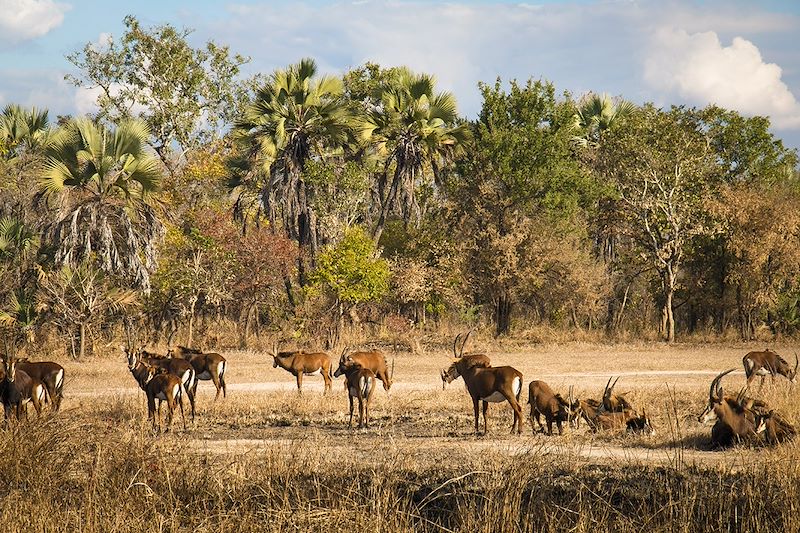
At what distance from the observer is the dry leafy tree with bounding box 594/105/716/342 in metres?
35.3

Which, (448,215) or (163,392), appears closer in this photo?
(163,392)

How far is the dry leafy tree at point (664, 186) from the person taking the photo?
35.3 meters

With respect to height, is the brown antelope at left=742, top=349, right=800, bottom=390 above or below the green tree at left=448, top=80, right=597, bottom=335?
below

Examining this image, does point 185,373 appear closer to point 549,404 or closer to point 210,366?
point 210,366

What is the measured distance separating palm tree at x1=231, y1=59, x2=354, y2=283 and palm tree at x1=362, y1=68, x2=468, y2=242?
5.37ft

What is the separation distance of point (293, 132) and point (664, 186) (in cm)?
1513

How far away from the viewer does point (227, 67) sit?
1722 inches

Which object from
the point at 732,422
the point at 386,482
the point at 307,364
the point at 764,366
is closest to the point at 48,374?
the point at 307,364

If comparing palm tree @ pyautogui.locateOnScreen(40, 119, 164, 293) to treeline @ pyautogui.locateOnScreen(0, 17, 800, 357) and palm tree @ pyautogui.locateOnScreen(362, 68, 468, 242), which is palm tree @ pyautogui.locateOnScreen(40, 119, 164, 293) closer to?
treeline @ pyautogui.locateOnScreen(0, 17, 800, 357)

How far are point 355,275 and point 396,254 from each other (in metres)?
4.64

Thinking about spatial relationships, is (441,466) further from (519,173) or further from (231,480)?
(519,173)

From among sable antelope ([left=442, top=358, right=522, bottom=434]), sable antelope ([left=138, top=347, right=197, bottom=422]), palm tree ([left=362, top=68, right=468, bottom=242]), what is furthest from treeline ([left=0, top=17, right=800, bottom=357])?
sable antelope ([left=442, top=358, right=522, bottom=434])

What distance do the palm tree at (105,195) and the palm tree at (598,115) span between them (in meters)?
24.4

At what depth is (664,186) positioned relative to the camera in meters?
36.2
